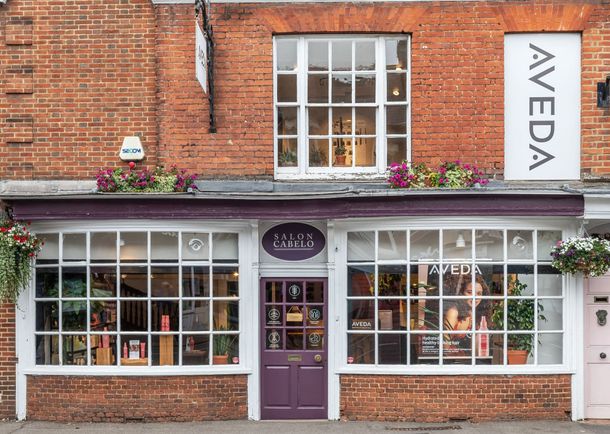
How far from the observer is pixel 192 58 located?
1114 centimetres

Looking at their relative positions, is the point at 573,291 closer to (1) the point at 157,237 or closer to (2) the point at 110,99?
(1) the point at 157,237

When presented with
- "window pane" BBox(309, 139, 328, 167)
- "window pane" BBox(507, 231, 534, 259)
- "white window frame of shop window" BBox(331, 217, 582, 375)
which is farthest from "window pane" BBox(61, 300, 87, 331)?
"window pane" BBox(507, 231, 534, 259)

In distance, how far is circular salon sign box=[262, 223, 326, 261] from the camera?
11.1m

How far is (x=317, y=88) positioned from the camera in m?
11.2

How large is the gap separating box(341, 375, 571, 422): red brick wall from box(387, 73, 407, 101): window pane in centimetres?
421

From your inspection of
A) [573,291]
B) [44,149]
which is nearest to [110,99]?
[44,149]

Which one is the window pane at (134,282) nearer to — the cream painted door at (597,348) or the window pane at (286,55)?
the window pane at (286,55)

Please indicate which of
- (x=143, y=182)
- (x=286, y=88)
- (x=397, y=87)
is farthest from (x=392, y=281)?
(x=143, y=182)

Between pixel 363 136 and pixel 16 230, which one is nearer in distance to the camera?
pixel 16 230

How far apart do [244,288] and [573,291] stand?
4881 mm

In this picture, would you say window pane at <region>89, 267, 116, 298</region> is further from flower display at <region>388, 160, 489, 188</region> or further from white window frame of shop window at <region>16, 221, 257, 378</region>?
flower display at <region>388, 160, 489, 188</region>

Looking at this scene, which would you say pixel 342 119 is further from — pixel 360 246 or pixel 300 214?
pixel 360 246

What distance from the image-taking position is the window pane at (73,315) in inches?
430

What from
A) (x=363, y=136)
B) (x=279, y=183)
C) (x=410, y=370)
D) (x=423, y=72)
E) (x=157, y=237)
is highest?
(x=423, y=72)
